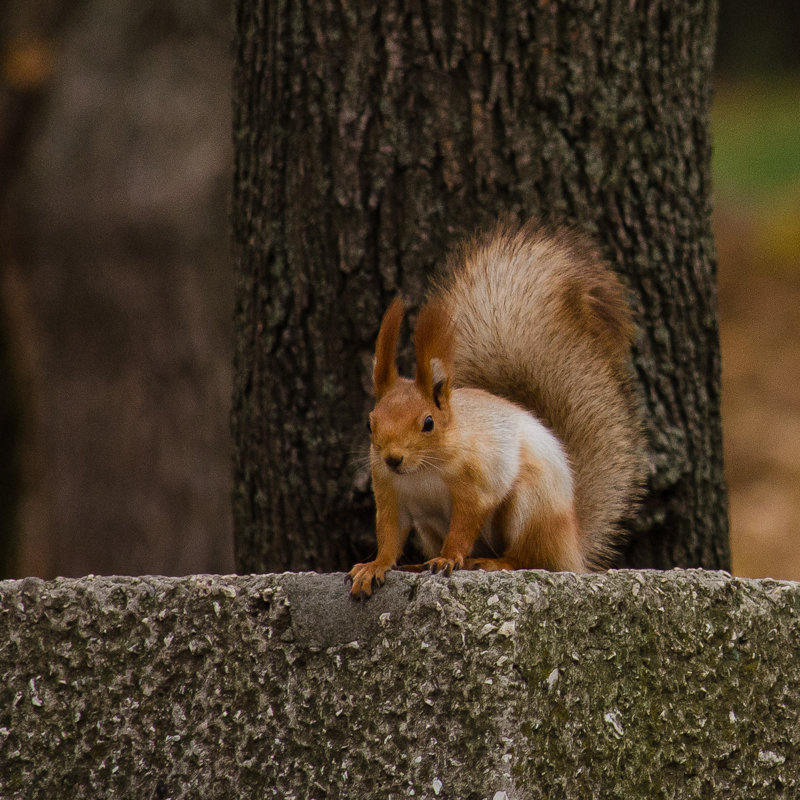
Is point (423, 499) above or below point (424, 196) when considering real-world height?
below

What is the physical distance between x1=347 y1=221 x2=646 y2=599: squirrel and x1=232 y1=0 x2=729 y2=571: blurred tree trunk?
14 cm

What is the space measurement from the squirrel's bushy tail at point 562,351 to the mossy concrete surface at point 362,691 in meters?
0.48

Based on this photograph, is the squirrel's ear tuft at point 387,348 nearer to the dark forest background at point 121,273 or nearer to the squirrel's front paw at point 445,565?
the squirrel's front paw at point 445,565

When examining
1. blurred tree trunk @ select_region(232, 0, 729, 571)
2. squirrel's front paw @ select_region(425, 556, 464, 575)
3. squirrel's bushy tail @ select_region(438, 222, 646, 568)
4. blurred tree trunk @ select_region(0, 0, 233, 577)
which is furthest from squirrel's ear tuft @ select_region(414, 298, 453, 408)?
blurred tree trunk @ select_region(0, 0, 233, 577)

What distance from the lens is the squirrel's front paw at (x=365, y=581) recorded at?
4.36 ft

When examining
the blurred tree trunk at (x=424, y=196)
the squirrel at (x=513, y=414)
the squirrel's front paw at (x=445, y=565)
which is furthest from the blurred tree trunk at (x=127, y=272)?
the squirrel's front paw at (x=445, y=565)

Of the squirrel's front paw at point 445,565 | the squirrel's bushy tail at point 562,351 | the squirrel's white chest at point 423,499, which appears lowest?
the squirrel's front paw at point 445,565

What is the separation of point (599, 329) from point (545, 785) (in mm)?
838

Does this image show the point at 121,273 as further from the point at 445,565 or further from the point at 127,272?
the point at 445,565

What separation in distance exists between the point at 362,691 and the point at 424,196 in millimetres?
1031

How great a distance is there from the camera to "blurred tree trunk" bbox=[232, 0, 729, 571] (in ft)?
6.88

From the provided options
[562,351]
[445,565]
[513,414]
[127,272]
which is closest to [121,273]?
[127,272]

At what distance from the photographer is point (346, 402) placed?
215 centimetres

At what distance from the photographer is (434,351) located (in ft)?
5.04
